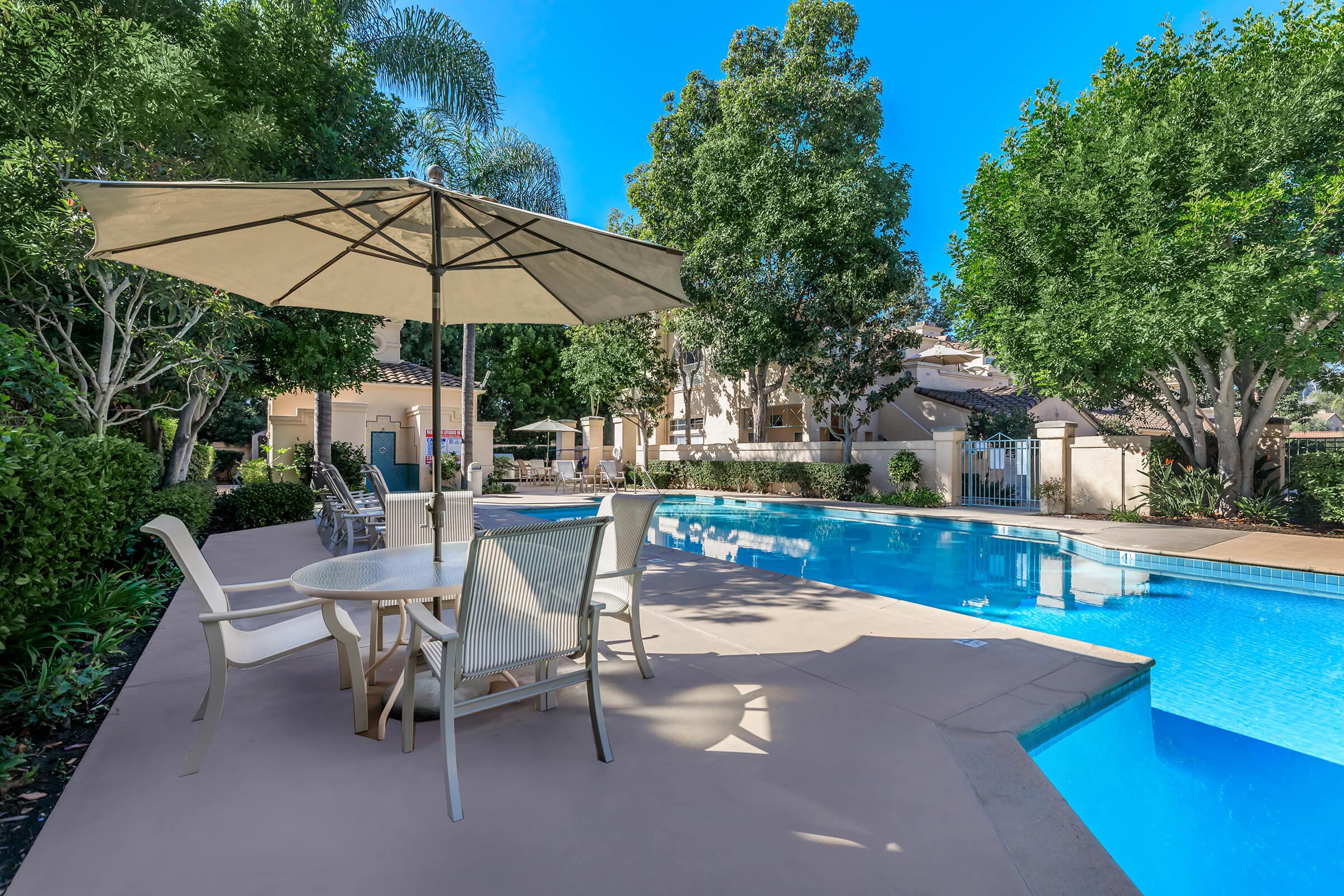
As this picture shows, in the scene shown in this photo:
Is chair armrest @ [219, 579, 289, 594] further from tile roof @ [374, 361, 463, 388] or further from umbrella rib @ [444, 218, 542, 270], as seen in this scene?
tile roof @ [374, 361, 463, 388]

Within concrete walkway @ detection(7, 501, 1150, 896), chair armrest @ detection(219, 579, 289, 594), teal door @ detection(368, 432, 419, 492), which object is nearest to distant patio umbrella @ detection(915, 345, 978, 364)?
teal door @ detection(368, 432, 419, 492)

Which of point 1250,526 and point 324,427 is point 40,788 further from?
point 1250,526

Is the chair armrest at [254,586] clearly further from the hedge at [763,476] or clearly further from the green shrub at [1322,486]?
the hedge at [763,476]

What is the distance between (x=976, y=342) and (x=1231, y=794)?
11.6 meters

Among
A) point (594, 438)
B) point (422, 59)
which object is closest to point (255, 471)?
point (422, 59)

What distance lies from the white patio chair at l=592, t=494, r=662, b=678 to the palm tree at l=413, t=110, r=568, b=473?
11053mm

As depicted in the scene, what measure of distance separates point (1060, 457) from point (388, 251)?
1384cm

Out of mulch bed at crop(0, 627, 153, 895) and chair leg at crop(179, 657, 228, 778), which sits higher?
chair leg at crop(179, 657, 228, 778)

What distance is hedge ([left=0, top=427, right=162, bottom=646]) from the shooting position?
2496mm

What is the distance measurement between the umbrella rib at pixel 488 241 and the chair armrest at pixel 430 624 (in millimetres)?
1839

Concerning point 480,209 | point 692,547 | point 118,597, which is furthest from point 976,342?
point 118,597

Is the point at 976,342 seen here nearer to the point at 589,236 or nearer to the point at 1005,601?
the point at 1005,601

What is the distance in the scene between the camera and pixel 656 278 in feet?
11.7

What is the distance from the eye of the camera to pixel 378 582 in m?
2.79
